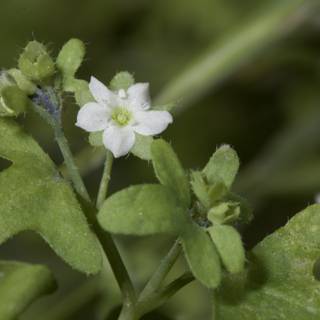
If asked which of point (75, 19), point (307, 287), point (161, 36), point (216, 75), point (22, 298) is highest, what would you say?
point (75, 19)

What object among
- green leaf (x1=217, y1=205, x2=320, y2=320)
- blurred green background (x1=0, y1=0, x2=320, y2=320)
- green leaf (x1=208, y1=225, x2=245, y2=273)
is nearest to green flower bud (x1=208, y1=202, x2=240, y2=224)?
green leaf (x1=208, y1=225, x2=245, y2=273)

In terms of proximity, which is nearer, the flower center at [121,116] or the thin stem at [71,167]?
the thin stem at [71,167]

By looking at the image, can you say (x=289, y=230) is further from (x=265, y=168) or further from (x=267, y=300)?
(x=265, y=168)

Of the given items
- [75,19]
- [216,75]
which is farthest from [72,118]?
[216,75]

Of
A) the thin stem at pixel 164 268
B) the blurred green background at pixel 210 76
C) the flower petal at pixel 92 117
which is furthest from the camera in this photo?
the blurred green background at pixel 210 76

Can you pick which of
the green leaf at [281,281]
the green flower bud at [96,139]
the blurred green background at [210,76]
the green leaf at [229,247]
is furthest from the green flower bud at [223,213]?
the blurred green background at [210,76]

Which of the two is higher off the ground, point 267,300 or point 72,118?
point 72,118

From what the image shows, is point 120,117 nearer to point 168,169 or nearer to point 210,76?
point 168,169

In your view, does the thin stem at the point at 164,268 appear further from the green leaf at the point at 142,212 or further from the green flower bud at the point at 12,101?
the green flower bud at the point at 12,101
